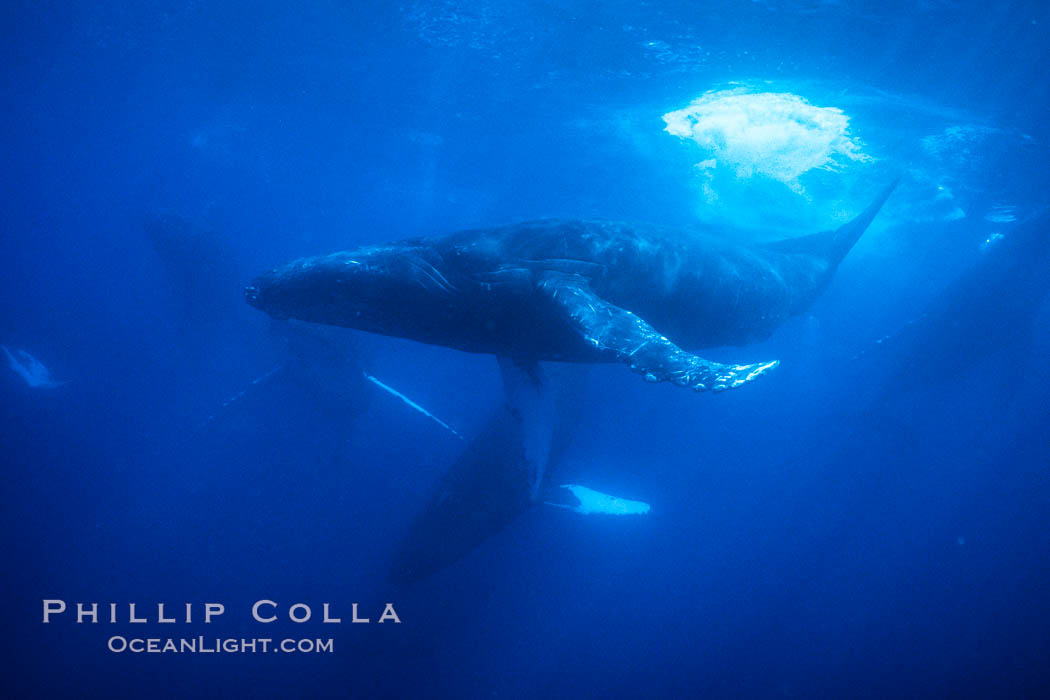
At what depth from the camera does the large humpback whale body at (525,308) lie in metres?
5.20

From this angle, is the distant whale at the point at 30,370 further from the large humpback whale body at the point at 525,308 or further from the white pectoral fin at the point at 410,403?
the large humpback whale body at the point at 525,308

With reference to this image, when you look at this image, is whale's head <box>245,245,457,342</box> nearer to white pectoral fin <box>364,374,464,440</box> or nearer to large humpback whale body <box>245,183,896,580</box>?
large humpback whale body <box>245,183,896,580</box>

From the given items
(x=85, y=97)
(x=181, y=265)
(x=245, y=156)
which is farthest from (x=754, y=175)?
(x=245, y=156)

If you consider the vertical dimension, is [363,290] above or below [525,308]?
above

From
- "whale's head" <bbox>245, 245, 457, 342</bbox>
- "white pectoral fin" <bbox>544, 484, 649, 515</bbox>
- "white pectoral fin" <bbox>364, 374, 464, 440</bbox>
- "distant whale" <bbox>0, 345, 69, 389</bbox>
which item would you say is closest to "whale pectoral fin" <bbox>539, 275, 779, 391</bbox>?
"whale's head" <bbox>245, 245, 457, 342</bbox>

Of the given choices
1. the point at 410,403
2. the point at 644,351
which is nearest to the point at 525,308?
the point at 644,351

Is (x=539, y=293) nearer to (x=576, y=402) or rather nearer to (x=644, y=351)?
(x=644, y=351)

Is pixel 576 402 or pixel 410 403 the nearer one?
pixel 576 402

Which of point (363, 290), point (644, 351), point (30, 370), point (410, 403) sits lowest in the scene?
point (644, 351)

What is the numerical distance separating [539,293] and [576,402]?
17.5ft

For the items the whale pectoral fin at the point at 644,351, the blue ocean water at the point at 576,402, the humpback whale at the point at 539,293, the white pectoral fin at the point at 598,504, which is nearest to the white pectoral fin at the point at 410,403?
the blue ocean water at the point at 576,402

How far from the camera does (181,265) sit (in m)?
20.0

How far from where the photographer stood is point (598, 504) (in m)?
11.8

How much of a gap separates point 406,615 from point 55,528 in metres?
12.6
